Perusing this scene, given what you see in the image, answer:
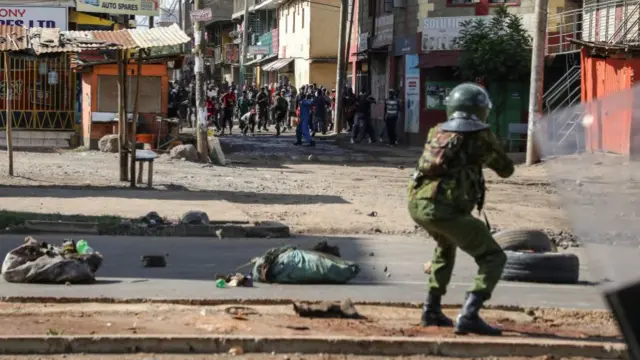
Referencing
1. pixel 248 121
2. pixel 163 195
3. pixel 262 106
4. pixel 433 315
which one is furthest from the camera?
pixel 262 106

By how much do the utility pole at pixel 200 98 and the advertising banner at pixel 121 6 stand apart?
29.0ft

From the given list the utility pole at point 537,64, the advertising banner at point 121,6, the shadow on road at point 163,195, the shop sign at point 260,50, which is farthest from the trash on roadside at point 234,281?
the shop sign at point 260,50

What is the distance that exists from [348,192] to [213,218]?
4.97 metres

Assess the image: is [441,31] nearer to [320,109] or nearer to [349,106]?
[320,109]

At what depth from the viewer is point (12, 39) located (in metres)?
18.5

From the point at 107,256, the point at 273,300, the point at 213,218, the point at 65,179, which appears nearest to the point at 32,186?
the point at 65,179

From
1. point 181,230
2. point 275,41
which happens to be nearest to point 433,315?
point 181,230

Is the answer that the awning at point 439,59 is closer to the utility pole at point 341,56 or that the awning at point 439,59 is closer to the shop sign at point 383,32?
the shop sign at point 383,32

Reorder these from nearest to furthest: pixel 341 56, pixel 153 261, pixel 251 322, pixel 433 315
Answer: pixel 433 315 < pixel 251 322 < pixel 153 261 < pixel 341 56

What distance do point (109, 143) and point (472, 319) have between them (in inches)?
787

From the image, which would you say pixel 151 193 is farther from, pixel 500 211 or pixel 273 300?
pixel 273 300

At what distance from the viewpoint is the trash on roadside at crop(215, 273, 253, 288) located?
9312mm

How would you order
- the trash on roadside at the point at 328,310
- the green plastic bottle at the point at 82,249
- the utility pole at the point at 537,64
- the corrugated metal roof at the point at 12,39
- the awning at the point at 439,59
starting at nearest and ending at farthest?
the trash on roadside at the point at 328,310 → the green plastic bottle at the point at 82,249 → the corrugated metal roof at the point at 12,39 → the utility pole at the point at 537,64 → the awning at the point at 439,59

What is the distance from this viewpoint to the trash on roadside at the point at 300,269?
9.55m
